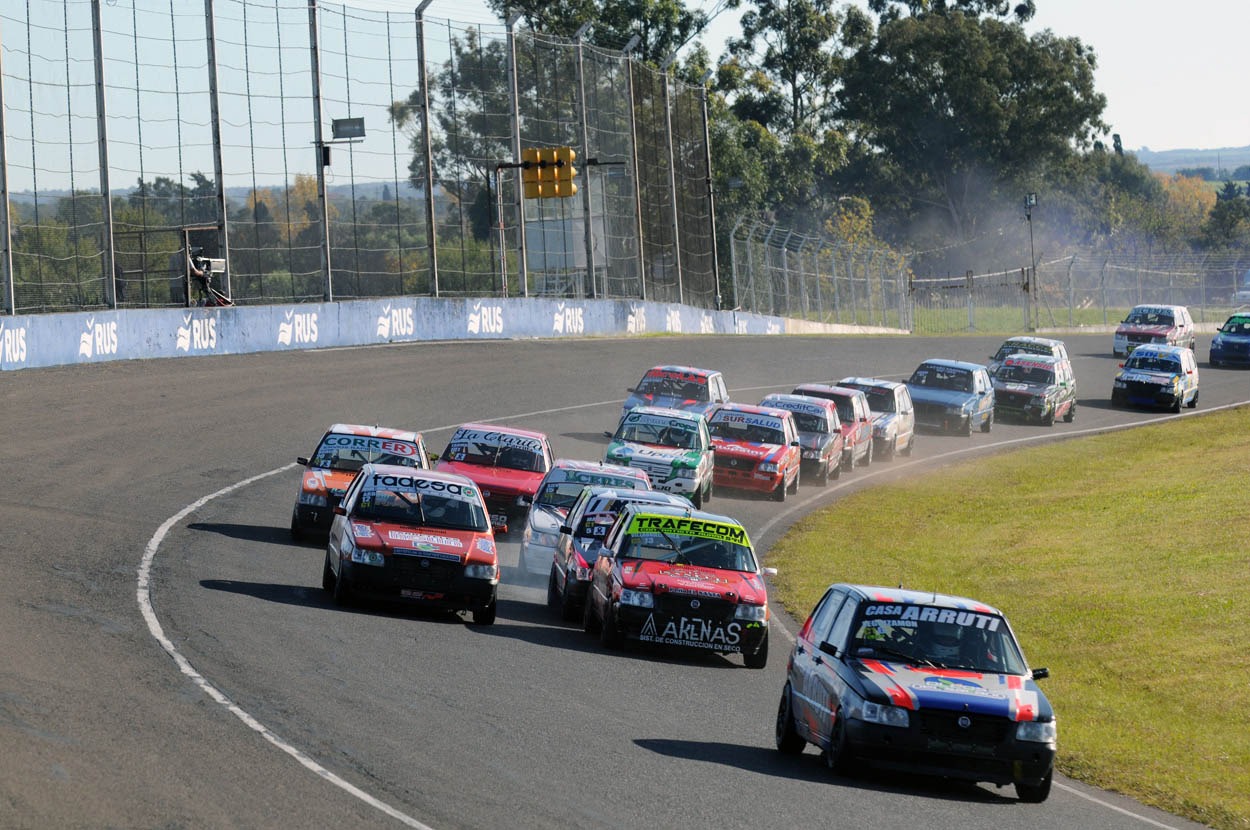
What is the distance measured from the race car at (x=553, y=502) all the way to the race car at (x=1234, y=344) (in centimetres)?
4549

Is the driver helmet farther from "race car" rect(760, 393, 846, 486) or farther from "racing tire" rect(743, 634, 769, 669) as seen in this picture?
"race car" rect(760, 393, 846, 486)

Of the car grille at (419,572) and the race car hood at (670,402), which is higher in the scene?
the race car hood at (670,402)

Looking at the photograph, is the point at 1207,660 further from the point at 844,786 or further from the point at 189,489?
the point at 189,489

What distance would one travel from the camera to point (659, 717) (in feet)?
49.8

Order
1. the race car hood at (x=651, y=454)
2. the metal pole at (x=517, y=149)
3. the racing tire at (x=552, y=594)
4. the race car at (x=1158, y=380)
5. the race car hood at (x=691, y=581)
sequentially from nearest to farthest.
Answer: the race car hood at (x=691, y=581), the racing tire at (x=552, y=594), the race car hood at (x=651, y=454), the race car at (x=1158, y=380), the metal pole at (x=517, y=149)

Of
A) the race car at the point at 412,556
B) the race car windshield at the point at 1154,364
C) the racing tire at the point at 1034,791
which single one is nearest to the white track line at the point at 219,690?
the racing tire at the point at 1034,791

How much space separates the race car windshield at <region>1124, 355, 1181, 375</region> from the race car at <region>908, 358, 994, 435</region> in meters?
8.26

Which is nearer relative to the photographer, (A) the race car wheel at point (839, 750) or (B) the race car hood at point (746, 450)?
(A) the race car wheel at point (839, 750)

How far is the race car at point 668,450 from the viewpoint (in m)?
29.3

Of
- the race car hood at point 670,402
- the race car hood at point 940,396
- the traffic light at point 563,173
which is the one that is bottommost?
the race car hood at point 940,396

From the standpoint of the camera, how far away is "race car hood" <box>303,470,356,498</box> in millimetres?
23516

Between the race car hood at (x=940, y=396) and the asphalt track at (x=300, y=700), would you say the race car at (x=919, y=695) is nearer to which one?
the asphalt track at (x=300, y=700)

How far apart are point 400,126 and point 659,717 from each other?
39738mm

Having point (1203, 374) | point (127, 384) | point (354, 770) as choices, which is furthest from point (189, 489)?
point (1203, 374)
